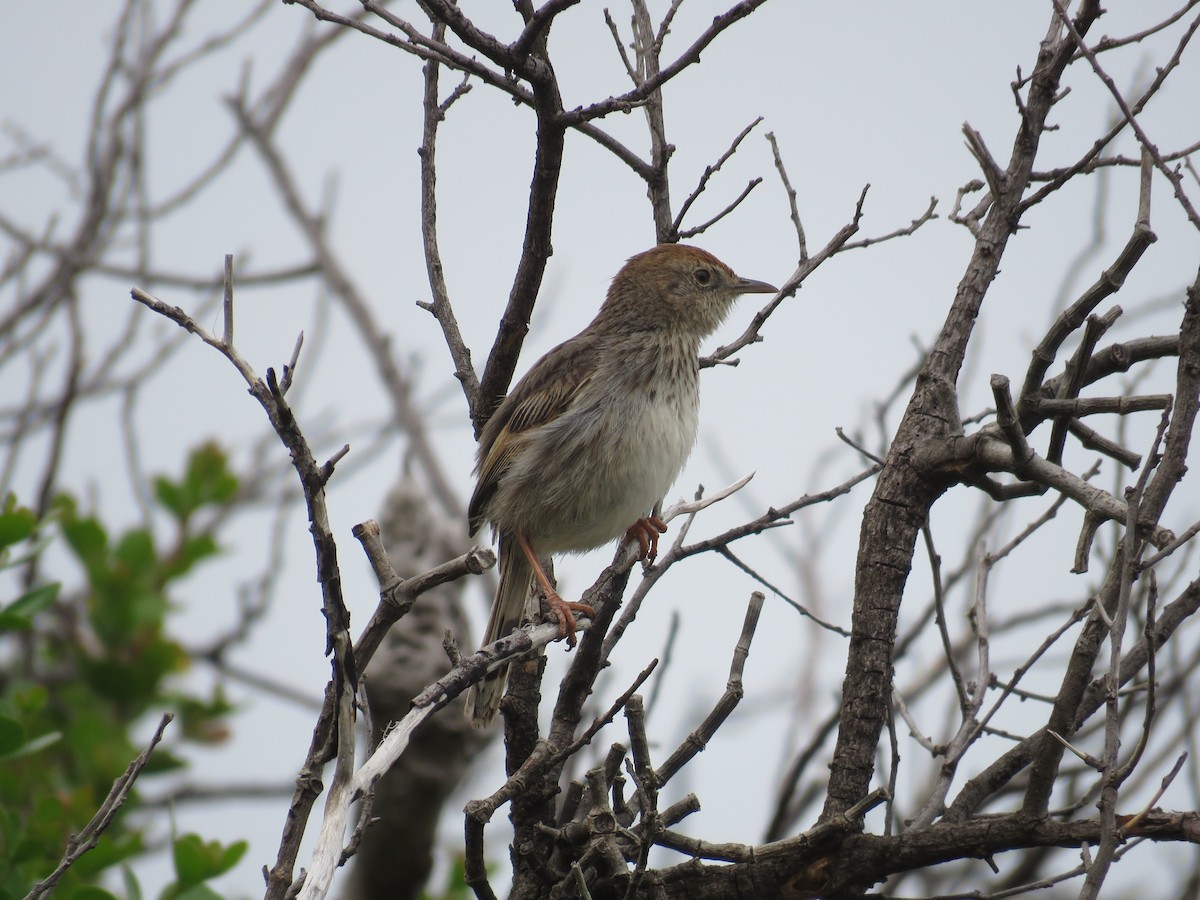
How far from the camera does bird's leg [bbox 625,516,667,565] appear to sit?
221 inches

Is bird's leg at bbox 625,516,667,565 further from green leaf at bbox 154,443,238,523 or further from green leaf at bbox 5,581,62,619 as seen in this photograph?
green leaf at bbox 5,581,62,619

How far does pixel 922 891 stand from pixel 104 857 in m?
4.26

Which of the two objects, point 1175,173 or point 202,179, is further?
point 202,179

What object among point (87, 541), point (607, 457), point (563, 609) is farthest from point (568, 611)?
point (87, 541)

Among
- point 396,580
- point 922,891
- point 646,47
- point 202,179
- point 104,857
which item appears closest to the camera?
point 396,580

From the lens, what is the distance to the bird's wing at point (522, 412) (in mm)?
5574

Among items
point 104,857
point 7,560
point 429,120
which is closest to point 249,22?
point 429,120

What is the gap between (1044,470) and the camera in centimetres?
322

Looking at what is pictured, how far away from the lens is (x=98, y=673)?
5.52 meters

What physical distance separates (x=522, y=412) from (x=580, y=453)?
36 centimetres

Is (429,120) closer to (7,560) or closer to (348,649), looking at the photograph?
(7,560)

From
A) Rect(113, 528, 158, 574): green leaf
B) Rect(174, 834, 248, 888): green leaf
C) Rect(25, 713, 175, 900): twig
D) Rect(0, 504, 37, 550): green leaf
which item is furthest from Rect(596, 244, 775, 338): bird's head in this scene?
Rect(25, 713, 175, 900): twig

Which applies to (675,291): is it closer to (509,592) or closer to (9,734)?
(509,592)

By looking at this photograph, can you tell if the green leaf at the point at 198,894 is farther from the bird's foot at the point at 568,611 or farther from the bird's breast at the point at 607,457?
the bird's breast at the point at 607,457
